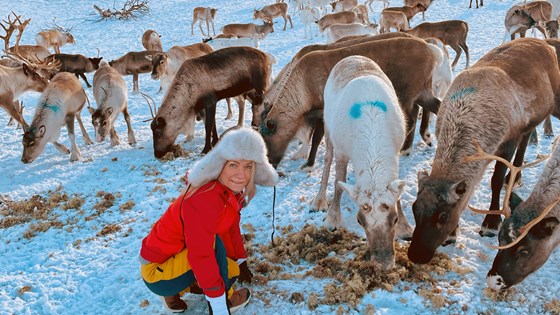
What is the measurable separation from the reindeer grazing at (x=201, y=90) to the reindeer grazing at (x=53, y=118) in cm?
154

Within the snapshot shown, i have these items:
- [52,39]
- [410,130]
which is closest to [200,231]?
[410,130]

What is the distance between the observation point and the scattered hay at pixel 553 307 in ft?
9.68

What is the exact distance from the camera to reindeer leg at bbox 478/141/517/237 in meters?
3.85

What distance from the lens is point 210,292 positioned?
270 cm

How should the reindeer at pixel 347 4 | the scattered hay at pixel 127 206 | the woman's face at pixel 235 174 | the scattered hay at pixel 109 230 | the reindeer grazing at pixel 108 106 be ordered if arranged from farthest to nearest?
the reindeer at pixel 347 4
the reindeer grazing at pixel 108 106
the scattered hay at pixel 127 206
the scattered hay at pixel 109 230
the woman's face at pixel 235 174

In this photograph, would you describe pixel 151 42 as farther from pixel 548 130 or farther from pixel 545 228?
pixel 545 228

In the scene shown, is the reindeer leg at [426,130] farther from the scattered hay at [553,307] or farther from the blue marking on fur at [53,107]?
the blue marking on fur at [53,107]

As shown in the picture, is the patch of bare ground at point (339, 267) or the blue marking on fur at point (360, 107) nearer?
the patch of bare ground at point (339, 267)

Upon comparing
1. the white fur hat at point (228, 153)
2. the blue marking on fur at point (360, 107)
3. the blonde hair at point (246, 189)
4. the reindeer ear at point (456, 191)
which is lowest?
the reindeer ear at point (456, 191)

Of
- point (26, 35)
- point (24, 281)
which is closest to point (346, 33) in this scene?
point (24, 281)

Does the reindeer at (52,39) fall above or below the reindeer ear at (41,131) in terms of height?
above

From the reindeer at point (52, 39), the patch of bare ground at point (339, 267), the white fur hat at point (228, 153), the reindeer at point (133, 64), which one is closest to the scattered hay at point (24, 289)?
the patch of bare ground at point (339, 267)

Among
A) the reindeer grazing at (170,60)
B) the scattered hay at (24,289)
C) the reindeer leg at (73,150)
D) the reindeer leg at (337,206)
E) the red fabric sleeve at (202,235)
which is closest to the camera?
the red fabric sleeve at (202,235)

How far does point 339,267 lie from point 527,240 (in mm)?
1375
